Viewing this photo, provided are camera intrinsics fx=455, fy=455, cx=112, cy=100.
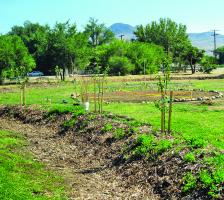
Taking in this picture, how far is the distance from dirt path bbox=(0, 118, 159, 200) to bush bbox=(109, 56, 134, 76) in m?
59.2

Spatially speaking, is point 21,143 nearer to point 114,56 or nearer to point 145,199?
point 145,199

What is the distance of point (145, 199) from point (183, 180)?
1325 mm

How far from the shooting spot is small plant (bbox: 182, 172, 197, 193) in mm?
13508

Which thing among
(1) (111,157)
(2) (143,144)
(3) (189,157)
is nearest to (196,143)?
(3) (189,157)

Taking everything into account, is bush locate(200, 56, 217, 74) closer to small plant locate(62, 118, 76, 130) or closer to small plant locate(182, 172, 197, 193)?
small plant locate(62, 118, 76, 130)

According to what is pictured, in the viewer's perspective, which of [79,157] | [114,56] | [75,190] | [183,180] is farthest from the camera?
[114,56]

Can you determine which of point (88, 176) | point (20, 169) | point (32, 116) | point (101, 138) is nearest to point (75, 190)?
point (88, 176)

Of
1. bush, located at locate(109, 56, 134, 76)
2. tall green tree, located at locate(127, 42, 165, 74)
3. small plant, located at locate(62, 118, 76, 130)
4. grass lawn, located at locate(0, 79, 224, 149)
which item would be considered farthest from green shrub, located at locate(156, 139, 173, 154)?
tall green tree, located at locate(127, 42, 165, 74)

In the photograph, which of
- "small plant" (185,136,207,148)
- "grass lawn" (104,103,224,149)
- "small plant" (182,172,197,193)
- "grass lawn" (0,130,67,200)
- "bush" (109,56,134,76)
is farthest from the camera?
"bush" (109,56,134,76)

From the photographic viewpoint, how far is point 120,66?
8600cm

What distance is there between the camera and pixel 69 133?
81.9 feet

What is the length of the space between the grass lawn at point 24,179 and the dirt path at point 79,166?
526 mm

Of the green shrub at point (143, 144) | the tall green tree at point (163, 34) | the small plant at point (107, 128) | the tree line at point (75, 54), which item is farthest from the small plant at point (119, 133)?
the tall green tree at point (163, 34)

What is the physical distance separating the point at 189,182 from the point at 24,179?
5.91m
